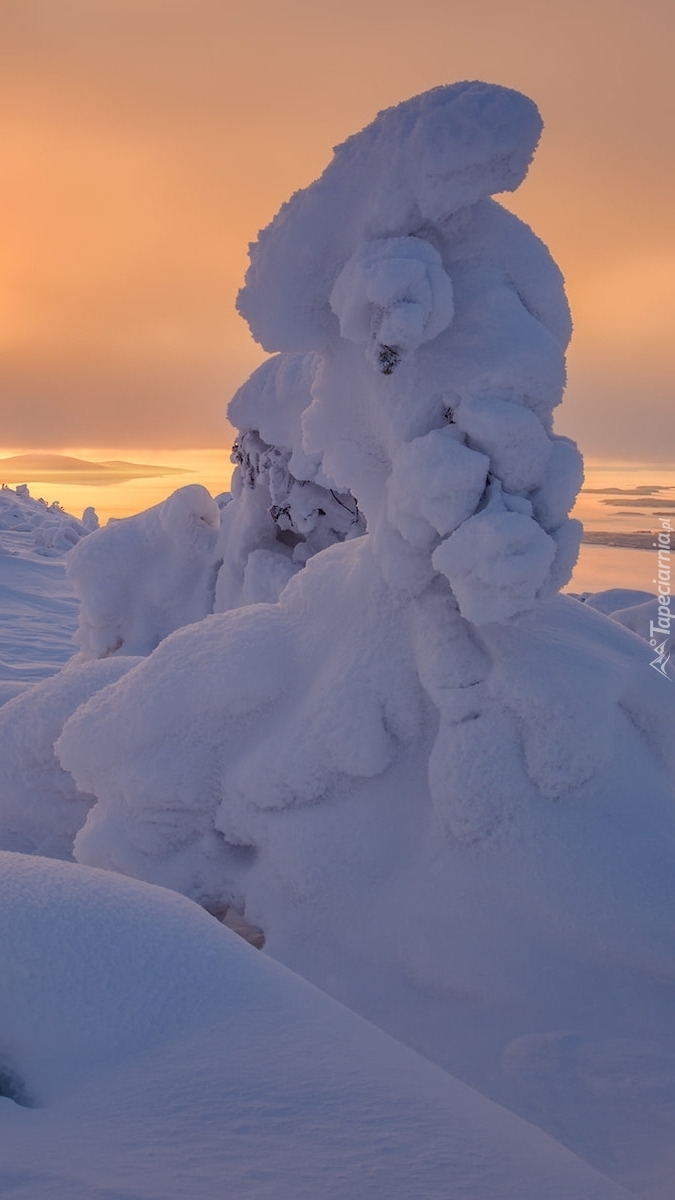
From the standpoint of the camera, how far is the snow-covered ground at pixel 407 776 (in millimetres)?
1657

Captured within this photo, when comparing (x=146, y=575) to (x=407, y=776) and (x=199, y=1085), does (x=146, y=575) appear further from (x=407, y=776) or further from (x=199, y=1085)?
(x=199, y=1085)

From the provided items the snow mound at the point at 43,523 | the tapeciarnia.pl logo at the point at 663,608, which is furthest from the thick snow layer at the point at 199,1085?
the snow mound at the point at 43,523

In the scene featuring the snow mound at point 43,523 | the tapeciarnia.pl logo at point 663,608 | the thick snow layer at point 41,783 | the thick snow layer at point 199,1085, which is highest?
Answer: the snow mound at point 43,523

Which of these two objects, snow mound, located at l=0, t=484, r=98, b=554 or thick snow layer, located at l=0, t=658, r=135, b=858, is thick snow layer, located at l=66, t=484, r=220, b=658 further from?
snow mound, located at l=0, t=484, r=98, b=554

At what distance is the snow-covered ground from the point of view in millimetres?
1657

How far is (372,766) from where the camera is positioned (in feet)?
10.1

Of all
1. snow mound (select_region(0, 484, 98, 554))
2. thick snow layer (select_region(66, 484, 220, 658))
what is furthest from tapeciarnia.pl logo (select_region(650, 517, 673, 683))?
snow mound (select_region(0, 484, 98, 554))

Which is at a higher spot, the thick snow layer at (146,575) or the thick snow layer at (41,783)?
the thick snow layer at (146,575)

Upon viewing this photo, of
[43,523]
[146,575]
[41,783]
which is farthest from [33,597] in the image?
[41,783]

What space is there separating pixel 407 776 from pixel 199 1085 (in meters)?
1.77

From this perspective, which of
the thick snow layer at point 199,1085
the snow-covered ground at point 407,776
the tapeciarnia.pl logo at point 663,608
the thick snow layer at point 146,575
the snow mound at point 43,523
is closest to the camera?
the thick snow layer at point 199,1085

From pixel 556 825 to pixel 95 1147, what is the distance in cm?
189

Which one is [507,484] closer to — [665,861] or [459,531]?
[459,531]

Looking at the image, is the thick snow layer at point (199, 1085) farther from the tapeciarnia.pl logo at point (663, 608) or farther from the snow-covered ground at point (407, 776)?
the tapeciarnia.pl logo at point (663, 608)
